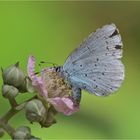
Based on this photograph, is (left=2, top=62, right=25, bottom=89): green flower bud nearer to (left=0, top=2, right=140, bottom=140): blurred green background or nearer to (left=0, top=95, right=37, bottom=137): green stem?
(left=0, top=95, right=37, bottom=137): green stem

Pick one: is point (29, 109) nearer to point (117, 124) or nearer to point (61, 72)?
point (61, 72)

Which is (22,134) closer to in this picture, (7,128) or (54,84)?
(7,128)

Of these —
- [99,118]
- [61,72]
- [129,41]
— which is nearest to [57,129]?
[99,118]

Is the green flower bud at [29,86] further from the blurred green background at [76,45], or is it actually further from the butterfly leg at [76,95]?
the blurred green background at [76,45]

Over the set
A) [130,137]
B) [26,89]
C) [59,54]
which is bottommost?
[130,137]

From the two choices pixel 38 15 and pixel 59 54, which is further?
pixel 38 15

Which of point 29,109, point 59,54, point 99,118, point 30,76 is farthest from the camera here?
point 59,54

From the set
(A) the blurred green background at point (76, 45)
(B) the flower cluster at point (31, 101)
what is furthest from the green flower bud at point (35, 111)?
(A) the blurred green background at point (76, 45)
